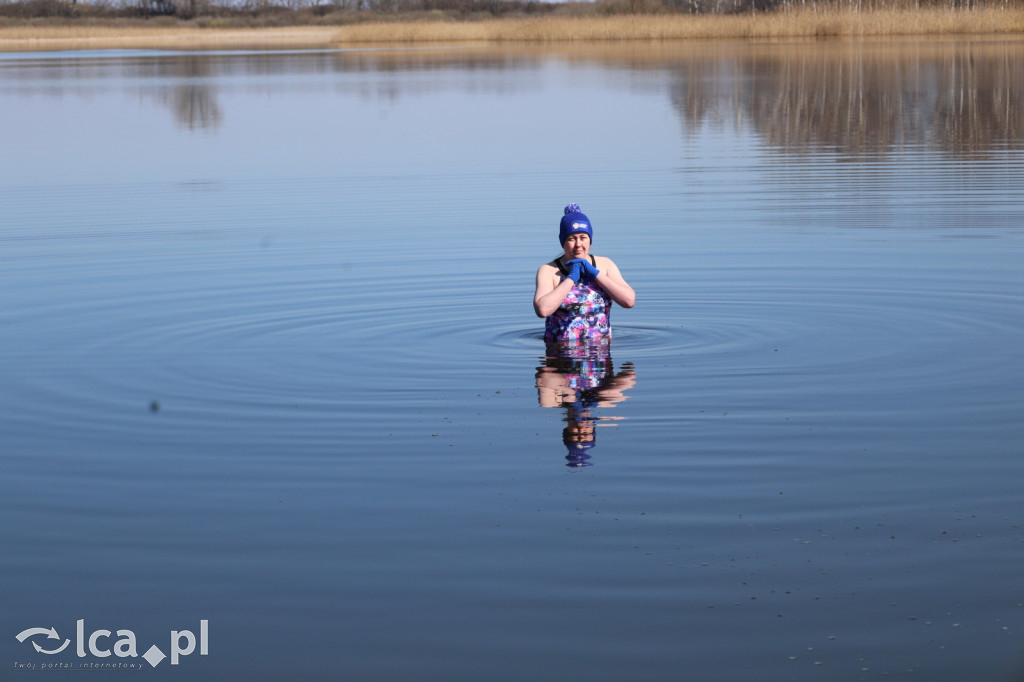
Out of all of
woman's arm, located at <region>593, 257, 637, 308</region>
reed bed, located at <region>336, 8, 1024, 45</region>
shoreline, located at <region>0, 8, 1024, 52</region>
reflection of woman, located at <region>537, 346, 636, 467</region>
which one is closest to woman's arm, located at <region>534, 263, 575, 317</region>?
woman's arm, located at <region>593, 257, 637, 308</region>

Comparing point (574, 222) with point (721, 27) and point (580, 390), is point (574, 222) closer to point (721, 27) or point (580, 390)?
point (580, 390)

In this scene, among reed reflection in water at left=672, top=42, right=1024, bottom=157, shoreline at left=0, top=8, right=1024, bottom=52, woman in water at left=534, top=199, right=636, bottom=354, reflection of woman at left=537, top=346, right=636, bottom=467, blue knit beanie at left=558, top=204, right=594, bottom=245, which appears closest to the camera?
reflection of woman at left=537, top=346, right=636, bottom=467

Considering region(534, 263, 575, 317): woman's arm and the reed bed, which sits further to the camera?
the reed bed

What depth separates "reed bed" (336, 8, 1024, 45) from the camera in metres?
47.6

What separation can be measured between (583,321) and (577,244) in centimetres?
76

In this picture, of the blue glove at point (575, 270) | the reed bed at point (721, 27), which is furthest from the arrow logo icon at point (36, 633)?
the reed bed at point (721, 27)

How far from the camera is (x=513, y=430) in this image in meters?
7.19

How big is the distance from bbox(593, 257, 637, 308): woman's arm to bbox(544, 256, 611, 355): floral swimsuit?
143 millimetres

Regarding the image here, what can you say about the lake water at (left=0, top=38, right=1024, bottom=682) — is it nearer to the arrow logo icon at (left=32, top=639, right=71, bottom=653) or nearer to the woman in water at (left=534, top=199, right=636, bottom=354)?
the arrow logo icon at (left=32, top=639, right=71, bottom=653)

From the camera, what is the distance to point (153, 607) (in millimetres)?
4934

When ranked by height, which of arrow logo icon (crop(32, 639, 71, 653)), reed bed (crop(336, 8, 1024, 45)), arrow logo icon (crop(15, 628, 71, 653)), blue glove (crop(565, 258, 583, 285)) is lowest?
arrow logo icon (crop(32, 639, 71, 653))

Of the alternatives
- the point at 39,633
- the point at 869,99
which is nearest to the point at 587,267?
the point at 39,633

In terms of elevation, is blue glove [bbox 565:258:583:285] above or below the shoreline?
below

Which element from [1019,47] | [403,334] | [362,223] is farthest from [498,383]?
[1019,47]
